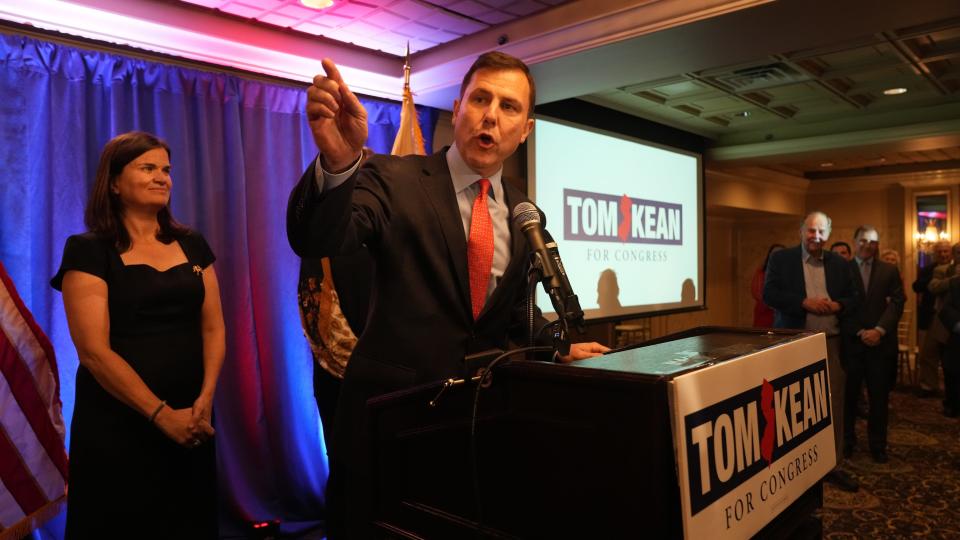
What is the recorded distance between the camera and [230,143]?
3.33 metres

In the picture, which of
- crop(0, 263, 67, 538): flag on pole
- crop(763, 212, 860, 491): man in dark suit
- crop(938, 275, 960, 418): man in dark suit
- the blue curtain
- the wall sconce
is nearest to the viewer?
crop(0, 263, 67, 538): flag on pole

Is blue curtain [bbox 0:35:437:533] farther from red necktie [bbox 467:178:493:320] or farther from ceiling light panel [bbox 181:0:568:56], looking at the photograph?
red necktie [bbox 467:178:493:320]

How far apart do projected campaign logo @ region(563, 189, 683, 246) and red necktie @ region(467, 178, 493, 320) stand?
3632 mm

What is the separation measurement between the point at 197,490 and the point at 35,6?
7.04 ft

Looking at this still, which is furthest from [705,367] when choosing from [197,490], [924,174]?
[924,174]

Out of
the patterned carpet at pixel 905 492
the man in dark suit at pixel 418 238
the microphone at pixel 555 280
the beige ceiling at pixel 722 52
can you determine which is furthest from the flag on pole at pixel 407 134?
the patterned carpet at pixel 905 492

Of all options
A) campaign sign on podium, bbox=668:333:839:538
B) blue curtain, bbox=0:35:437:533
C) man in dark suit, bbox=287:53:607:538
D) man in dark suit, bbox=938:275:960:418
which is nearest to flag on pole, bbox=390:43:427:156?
blue curtain, bbox=0:35:437:533

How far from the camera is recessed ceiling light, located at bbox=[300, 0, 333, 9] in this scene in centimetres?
309

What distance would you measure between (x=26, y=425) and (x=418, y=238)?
1.95 metres

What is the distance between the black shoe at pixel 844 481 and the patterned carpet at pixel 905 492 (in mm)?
35

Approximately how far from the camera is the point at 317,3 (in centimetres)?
312

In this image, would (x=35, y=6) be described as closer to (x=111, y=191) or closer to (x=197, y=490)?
(x=111, y=191)

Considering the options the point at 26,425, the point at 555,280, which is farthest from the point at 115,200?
the point at 555,280

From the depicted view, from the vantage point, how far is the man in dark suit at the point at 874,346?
13.4 feet
